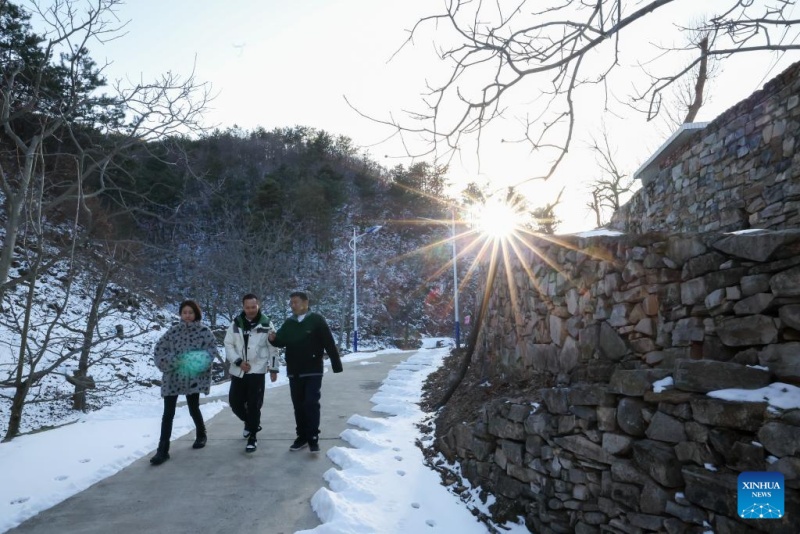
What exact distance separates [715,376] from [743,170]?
3379 millimetres

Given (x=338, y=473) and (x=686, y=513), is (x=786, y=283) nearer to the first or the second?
(x=686, y=513)

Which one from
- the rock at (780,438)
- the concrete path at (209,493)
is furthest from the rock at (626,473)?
the concrete path at (209,493)

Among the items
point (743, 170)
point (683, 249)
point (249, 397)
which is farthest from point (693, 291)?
point (249, 397)

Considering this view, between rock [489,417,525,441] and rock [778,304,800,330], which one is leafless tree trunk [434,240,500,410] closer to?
rock [489,417,525,441]

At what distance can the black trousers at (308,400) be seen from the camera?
489cm

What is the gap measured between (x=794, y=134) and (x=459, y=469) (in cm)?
423

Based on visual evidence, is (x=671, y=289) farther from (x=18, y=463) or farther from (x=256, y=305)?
(x=18, y=463)

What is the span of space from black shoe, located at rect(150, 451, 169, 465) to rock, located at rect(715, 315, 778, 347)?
467cm

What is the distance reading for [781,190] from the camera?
176 inches

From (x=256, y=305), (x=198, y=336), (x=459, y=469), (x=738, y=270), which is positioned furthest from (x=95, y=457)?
(x=738, y=270)

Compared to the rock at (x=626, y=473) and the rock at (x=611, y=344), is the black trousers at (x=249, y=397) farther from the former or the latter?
the rock at (x=626, y=473)

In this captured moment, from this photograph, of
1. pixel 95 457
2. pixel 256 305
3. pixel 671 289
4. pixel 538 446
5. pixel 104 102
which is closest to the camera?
pixel 671 289

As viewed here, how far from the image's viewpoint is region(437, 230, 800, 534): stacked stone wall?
2490 millimetres

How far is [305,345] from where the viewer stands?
495 cm
